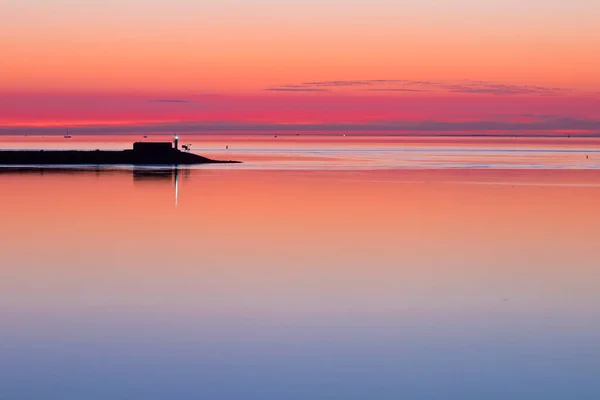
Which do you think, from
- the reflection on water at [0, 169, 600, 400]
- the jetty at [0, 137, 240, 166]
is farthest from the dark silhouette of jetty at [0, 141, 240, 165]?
the reflection on water at [0, 169, 600, 400]

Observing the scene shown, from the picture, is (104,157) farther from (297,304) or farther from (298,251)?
(297,304)

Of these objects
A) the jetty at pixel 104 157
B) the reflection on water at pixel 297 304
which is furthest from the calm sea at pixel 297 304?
the jetty at pixel 104 157

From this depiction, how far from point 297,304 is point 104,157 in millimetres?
54257

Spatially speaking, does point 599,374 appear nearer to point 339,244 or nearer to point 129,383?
point 129,383

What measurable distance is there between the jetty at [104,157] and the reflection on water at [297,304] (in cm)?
3628

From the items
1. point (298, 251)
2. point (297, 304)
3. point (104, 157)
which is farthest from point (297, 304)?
point (104, 157)

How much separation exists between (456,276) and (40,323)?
759cm

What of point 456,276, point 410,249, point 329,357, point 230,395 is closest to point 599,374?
point 329,357

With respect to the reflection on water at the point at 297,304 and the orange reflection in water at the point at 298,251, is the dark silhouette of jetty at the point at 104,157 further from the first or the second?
the reflection on water at the point at 297,304

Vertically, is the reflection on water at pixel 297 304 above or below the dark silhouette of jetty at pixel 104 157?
below

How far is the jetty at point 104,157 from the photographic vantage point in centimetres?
6184

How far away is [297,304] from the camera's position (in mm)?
12797

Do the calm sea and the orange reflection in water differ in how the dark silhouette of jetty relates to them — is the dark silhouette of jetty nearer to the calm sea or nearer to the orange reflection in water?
the orange reflection in water

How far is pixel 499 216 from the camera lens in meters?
26.5
